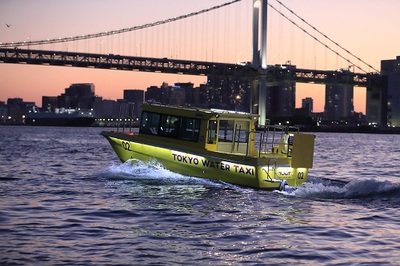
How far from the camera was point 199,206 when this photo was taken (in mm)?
14070

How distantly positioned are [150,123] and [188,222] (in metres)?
7.48

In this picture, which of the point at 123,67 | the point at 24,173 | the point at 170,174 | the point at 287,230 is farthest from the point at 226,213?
the point at 123,67

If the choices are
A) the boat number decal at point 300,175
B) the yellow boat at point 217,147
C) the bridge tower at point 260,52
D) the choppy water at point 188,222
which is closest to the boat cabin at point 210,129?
the yellow boat at point 217,147

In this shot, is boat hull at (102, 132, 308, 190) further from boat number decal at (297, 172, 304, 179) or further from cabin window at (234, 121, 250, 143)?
cabin window at (234, 121, 250, 143)

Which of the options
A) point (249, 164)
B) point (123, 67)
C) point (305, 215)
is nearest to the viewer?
point (305, 215)

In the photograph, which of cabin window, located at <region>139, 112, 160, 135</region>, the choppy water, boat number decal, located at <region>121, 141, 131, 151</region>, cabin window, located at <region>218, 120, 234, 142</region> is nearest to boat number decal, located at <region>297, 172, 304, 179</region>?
the choppy water

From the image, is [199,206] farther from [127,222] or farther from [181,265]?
[181,265]

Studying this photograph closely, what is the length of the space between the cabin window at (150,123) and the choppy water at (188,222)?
98 centimetres

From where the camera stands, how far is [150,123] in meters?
19.2

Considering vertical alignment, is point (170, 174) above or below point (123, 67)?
below

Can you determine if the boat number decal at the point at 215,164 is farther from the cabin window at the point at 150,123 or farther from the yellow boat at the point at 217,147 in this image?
the cabin window at the point at 150,123

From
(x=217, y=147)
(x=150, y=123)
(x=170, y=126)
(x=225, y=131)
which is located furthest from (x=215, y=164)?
(x=150, y=123)

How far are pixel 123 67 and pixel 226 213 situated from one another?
82.7m

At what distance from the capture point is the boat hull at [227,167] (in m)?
16.6
